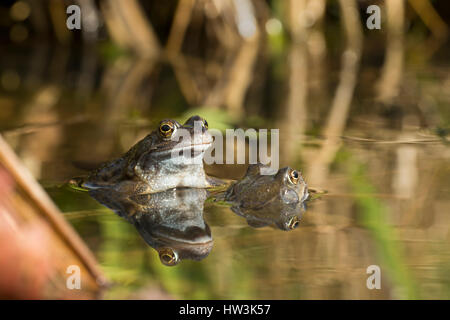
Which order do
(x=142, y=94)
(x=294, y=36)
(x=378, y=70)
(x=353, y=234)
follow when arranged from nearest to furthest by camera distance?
1. (x=353, y=234)
2. (x=142, y=94)
3. (x=378, y=70)
4. (x=294, y=36)

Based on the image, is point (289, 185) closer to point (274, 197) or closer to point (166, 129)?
point (274, 197)

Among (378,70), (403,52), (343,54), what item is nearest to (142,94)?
(378,70)

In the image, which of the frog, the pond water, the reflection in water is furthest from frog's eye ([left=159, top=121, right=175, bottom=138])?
the pond water

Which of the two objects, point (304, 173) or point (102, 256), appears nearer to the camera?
point (102, 256)

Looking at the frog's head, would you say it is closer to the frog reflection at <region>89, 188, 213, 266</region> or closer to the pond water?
the pond water

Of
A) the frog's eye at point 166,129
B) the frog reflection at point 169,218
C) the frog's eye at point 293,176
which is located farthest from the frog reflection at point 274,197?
the frog's eye at point 166,129

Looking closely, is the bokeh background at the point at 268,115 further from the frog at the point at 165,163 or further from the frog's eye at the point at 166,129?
the frog's eye at the point at 166,129

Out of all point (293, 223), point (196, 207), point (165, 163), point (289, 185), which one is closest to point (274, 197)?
point (289, 185)

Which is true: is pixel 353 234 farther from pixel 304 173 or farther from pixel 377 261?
pixel 304 173
